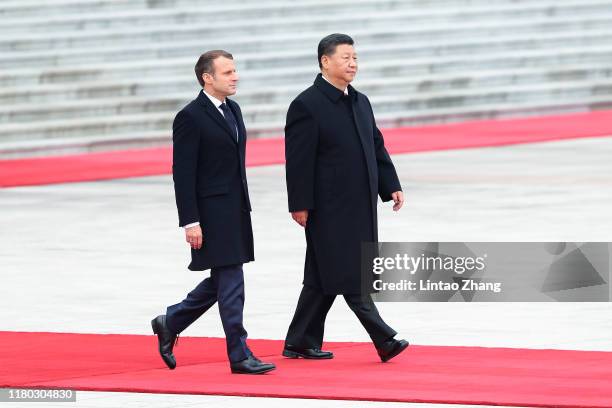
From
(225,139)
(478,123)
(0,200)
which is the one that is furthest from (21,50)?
(225,139)

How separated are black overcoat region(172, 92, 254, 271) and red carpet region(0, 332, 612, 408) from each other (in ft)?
2.00

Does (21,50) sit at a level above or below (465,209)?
above

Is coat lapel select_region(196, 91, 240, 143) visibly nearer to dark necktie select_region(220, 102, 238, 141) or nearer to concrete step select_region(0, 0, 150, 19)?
dark necktie select_region(220, 102, 238, 141)

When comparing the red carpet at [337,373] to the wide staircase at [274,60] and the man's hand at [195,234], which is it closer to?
the man's hand at [195,234]

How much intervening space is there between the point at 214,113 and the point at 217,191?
0.39m

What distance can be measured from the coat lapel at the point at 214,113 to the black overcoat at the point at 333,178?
0.38 m

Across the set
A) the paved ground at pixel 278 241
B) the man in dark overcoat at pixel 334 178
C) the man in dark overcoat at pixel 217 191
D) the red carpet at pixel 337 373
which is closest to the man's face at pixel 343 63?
the man in dark overcoat at pixel 334 178

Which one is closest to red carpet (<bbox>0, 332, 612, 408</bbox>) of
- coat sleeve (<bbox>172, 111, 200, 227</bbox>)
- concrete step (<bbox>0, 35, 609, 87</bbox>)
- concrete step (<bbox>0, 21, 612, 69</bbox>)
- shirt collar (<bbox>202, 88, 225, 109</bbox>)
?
coat sleeve (<bbox>172, 111, 200, 227</bbox>)

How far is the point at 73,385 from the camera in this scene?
8.77 m

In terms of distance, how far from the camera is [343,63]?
944 cm

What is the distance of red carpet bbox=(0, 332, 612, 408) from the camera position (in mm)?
8344

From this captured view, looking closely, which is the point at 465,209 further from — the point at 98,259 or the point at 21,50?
the point at 21,50

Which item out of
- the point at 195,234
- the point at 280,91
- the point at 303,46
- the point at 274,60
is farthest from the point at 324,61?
the point at 303,46

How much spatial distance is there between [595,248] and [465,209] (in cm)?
294
